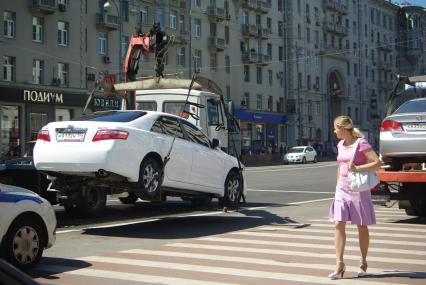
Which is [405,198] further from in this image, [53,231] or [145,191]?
[53,231]

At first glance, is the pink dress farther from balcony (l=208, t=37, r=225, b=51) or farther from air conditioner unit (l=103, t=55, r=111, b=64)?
balcony (l=208, t=37, r=225, b=51)

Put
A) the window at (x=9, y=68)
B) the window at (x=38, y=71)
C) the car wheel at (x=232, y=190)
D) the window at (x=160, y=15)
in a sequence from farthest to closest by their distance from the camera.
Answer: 1. the window at (x=160, y=15)
2. the window at (x=38, y=71)
3. the window at (x=9, y=68)
4. the car wheel at (x=232, y=190)

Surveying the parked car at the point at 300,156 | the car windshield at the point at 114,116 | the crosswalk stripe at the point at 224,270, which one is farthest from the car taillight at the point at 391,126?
the parked car at the point at 300,156

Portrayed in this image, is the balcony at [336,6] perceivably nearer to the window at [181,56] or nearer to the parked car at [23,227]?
the window at [181,56]

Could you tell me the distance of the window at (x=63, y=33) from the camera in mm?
44875

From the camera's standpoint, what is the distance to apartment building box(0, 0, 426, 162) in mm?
42281

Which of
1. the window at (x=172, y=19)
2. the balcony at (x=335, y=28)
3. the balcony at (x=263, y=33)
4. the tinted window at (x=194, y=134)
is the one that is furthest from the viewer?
the balcony at (x=335, y=28)

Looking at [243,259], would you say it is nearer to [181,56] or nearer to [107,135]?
[107,135]

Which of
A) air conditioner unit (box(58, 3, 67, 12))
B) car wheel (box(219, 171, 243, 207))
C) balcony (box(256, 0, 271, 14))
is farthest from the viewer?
balcony (box(256, 0, 271, 14))

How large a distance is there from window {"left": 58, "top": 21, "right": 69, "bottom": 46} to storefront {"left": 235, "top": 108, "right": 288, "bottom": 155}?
2140 cm

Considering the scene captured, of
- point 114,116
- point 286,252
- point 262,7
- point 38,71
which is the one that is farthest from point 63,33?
point 286,252

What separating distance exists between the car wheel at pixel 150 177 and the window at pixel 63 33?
35635 mm

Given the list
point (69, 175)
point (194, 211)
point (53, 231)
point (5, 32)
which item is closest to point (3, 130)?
point (5, 32)

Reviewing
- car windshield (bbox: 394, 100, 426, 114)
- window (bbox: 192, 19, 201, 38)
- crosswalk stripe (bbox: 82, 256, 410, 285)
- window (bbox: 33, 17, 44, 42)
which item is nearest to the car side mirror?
car windshield (bbox: 394, 100, 426, 114)
